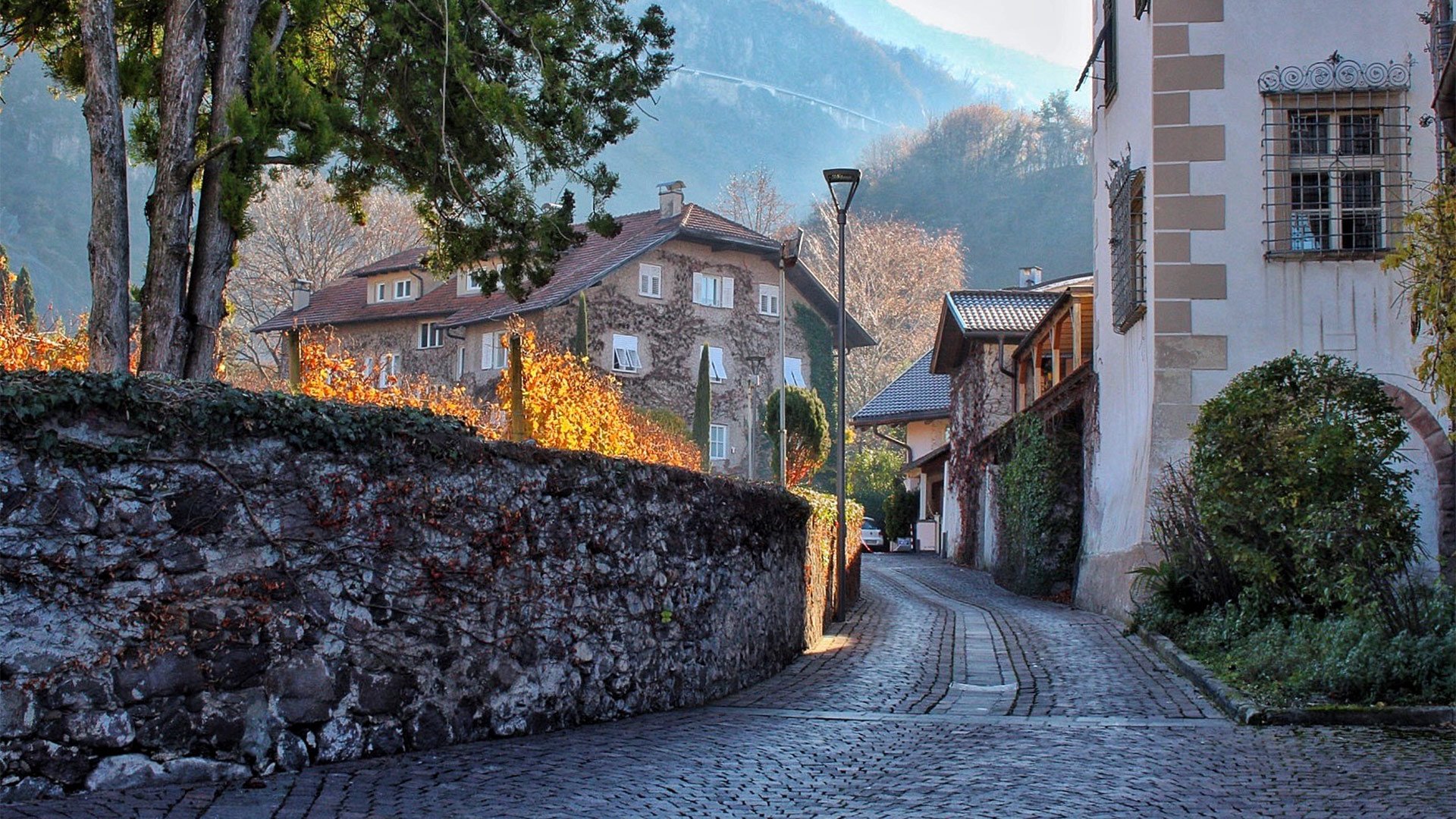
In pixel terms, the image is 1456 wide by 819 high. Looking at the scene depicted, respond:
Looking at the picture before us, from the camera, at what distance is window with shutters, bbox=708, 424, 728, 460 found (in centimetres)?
4494

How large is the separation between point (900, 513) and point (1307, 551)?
3892 cm

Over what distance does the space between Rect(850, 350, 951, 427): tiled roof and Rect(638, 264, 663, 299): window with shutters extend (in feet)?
27.3

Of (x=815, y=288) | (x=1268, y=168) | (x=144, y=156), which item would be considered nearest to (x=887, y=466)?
(x=815, y=288)

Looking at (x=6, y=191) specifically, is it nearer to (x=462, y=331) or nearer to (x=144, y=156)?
(x=462, y=331)

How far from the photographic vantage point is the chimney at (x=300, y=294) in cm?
4756

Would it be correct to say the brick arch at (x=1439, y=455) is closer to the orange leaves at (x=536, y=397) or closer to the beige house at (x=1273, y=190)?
the beige house at (x=1273, y=190)

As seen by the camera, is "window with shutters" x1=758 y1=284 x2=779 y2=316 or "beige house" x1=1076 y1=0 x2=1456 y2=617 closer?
"beige house" x1=1076 y1=0 x2=1456 y2=617

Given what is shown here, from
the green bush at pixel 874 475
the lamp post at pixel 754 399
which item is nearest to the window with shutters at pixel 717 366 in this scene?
the lamp post at pixel 754 399

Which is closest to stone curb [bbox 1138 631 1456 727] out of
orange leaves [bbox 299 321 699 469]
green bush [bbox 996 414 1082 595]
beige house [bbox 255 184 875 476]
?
orange leaves [bbox 299 321 699 469]

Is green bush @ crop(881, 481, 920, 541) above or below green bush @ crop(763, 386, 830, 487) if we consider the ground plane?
below

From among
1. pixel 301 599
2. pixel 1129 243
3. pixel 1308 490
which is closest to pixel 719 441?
pixel 1129 243

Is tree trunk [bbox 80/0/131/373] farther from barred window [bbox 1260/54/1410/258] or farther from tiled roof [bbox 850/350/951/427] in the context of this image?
tiled roof [bbox 850/350/951/427]

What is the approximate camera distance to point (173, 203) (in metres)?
10.4

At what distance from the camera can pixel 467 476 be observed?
7.34 m
